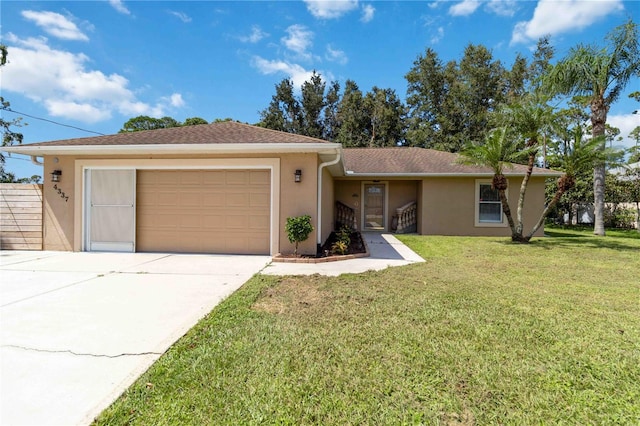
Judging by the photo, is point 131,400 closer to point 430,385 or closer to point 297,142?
point 430,385

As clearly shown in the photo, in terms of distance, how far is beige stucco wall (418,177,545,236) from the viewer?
473 inches

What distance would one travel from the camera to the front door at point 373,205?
44.3ft

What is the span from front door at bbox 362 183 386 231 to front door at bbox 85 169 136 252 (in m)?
8.99

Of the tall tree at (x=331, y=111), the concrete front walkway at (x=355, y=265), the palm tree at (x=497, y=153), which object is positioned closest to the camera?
the concrete front walkway at (x=355, y=265)

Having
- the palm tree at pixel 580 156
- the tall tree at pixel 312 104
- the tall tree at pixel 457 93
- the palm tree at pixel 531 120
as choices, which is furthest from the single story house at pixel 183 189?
the tall tree at pixel 312 104

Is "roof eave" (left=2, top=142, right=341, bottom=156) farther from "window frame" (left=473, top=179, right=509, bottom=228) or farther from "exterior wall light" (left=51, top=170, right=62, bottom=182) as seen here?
"window frame" (left=473, top=179, right=509, bottom=228)

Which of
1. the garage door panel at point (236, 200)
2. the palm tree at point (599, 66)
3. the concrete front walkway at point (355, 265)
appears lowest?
the concrete front walkway at point (355, 265)

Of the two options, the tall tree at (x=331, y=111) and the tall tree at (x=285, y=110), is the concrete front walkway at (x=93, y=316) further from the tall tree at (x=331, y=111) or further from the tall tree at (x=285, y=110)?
the tall tree at (x=331, y=111)

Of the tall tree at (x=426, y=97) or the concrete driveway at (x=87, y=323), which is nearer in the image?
the concrete driveway at (x=87, y=323)

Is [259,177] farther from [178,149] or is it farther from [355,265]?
[355,265]

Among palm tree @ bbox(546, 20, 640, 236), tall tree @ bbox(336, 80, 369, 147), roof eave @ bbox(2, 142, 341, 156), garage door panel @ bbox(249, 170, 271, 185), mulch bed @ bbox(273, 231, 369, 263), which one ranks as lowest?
mulch bed @ bbox(273, 231, 369, 263)

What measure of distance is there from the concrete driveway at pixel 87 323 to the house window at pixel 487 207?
9.87 meters

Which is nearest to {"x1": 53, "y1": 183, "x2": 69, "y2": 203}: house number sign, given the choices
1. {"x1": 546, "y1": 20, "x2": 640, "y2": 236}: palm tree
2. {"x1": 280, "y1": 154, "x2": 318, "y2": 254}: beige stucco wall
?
{"x1": 280, "y1": 154, "x2": 318, "y2": 254}: beige stucco wall

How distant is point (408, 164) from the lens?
42.8 ft
